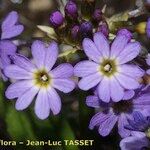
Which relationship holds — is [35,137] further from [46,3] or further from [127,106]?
[46,3]

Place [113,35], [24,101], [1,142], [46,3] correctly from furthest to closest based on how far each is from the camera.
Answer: [46,3], [1,142], [113,35], [24,101]

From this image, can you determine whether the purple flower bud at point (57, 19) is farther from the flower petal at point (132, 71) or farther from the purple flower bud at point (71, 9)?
the flower petal at point (132, 71)

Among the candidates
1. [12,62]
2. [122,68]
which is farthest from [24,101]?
[122,68]

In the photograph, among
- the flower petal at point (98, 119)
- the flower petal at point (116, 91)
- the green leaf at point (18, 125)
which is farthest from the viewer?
the green leaf at point (18, 125)

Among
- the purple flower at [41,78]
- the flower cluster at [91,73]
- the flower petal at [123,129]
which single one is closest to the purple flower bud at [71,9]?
the flower cluster at [91,73]

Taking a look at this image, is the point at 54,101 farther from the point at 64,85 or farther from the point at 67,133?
the point at 67,133

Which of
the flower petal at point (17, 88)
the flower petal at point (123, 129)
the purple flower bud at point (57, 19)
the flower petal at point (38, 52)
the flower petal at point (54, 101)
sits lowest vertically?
the flower petal at point (123, 129)

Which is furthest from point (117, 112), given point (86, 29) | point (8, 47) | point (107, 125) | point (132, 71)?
point (8, 47)

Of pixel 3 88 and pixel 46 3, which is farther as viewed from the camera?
pixel 46 3
